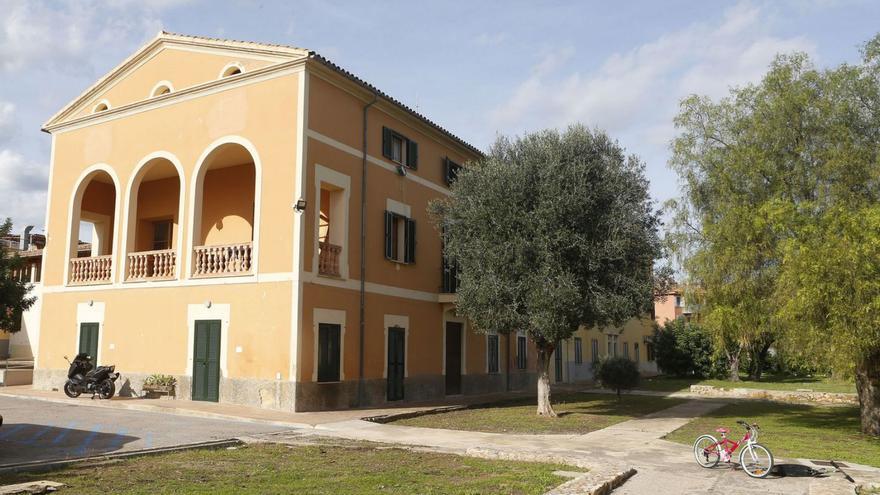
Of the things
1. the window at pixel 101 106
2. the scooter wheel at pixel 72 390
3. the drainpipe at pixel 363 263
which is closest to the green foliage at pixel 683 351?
the drainpipe at pixel 363 263

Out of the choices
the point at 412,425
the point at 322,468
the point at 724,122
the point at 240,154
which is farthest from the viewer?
the point at 240,154

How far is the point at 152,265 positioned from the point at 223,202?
2.70 metres

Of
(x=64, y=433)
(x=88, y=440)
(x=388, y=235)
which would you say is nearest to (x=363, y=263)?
(x=388, y=235)

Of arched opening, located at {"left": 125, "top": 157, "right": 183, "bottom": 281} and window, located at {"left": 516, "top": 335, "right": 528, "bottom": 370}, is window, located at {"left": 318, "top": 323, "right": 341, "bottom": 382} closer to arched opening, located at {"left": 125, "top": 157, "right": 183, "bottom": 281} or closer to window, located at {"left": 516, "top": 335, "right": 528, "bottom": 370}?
arched opening, located at {"left": 125, "top": 157, "right": 183, "bottom": 281}

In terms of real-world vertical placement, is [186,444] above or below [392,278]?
below

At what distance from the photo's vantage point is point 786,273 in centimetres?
1409

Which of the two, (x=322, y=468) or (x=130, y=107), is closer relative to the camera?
(x=322, y=468)

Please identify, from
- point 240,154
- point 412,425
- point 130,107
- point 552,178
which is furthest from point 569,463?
point 130,107

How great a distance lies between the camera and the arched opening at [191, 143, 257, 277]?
1842cm

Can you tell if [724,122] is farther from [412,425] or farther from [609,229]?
[412,425]

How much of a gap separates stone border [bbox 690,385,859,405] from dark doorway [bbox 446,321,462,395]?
11.4 metres

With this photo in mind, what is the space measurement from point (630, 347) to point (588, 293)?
31.4 m

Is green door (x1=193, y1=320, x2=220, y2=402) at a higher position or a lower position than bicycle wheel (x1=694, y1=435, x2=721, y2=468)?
higher

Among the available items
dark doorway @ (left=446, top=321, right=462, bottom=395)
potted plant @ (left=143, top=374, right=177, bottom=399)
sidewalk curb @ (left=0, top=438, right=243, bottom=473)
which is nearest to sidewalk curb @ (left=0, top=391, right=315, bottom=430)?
potted plant @ (left=143, top=374, right=177, bottom=399)
